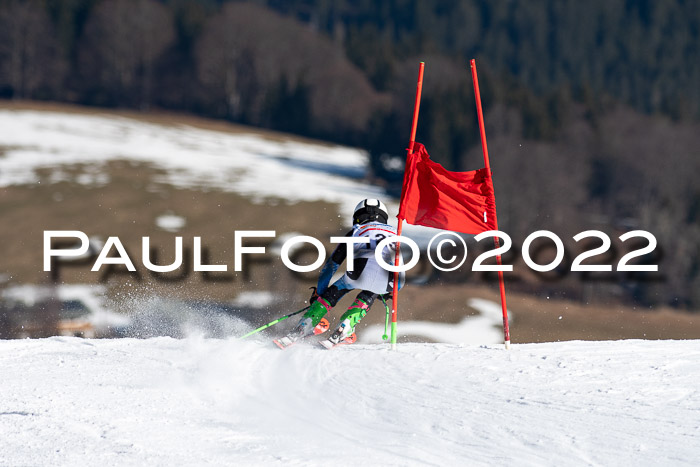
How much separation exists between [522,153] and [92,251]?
78.6 ft

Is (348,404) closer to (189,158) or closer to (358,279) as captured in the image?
(358,279)

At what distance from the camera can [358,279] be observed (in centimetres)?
809

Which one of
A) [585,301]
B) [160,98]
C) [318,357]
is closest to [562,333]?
[585,301]

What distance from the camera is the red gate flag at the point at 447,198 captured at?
821cm

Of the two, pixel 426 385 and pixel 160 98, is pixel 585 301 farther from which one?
Result: pixel 160 98

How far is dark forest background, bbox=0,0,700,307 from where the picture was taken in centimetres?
4066

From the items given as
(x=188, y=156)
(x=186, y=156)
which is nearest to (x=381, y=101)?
(x=188, y=156)

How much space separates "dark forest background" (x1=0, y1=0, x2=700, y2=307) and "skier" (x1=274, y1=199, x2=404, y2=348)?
24956 millimetres

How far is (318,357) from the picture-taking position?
7.24 meters

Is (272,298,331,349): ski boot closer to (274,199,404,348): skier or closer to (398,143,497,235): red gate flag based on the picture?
(274,199,404,348): skier

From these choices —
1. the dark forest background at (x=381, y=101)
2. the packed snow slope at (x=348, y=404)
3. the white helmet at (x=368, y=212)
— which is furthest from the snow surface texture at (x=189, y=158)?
the packed snow slope at (x=348, y=404)

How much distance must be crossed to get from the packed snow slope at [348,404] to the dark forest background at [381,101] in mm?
26023

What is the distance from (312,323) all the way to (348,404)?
6.97 feet

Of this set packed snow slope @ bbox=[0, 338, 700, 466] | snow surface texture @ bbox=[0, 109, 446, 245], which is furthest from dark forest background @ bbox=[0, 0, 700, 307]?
packed snow slope @ bbox=[0, 338, 700, 466]
